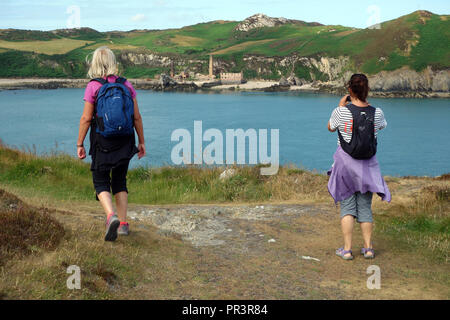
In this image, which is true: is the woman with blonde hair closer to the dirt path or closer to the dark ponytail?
the dirt path

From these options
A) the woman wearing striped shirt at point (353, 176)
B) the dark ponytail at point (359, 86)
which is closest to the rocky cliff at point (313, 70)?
the woman wearing striped shirt at point (353, 176)

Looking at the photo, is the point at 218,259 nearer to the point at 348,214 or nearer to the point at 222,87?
the point at 348,214

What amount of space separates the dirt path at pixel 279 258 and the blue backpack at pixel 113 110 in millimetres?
1809

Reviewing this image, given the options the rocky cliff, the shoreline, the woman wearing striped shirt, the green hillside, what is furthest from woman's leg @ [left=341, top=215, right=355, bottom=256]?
the green hillside

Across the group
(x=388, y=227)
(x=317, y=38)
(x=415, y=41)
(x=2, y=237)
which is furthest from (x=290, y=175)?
(x=317, y=38)

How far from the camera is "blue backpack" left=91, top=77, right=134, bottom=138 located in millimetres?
5438

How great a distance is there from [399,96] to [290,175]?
92.0 m

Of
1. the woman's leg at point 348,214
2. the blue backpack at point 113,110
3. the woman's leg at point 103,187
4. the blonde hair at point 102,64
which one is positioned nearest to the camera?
the blue backpack at point 113,110

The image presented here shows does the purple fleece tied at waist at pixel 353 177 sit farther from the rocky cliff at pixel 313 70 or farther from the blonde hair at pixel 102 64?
the rocky cliff at pixel 313 70

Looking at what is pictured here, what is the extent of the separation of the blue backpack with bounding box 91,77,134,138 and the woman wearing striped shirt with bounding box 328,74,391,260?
2447 mm

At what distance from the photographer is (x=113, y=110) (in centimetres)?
543

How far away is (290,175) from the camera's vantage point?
45.9ft

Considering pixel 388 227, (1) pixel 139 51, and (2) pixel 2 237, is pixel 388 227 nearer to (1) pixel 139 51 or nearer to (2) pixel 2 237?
(2) pixel 2 237

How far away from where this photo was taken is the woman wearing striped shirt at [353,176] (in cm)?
588
